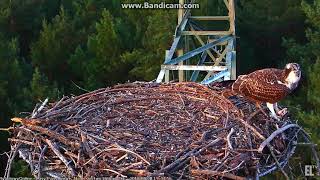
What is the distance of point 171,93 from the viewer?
4.56 m

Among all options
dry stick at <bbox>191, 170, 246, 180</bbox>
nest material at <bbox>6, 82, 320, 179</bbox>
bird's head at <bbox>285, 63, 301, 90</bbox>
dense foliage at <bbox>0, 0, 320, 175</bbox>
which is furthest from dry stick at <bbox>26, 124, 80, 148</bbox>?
dense foliage at <bbox>0, 0, 320, 175</bbox>

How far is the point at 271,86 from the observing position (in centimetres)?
404

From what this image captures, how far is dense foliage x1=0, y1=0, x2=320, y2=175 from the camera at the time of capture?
8898mm

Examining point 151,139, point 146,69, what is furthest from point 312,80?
point 151,139

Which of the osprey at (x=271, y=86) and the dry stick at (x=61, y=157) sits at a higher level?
the osprey at (x=271, y=86)

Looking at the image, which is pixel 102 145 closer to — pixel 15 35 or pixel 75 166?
pixel 75 166

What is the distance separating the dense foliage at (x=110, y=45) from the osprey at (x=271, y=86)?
4369mm

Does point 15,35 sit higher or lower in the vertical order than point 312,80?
higher

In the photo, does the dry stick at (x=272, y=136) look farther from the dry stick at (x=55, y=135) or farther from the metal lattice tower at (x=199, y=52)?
the metal lattice tower at (x=199, y=52)

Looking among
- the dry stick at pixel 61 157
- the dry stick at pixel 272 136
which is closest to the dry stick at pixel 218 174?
the dry stick at pixel 272 136

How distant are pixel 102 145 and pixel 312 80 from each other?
6.06 meters

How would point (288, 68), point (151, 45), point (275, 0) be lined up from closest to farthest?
point (288, 68), point (151, 45), point (275, 0)

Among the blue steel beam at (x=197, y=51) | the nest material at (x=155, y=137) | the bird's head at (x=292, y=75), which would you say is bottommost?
the nest material at (x=155, y=137)

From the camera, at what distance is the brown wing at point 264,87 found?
159 inches
